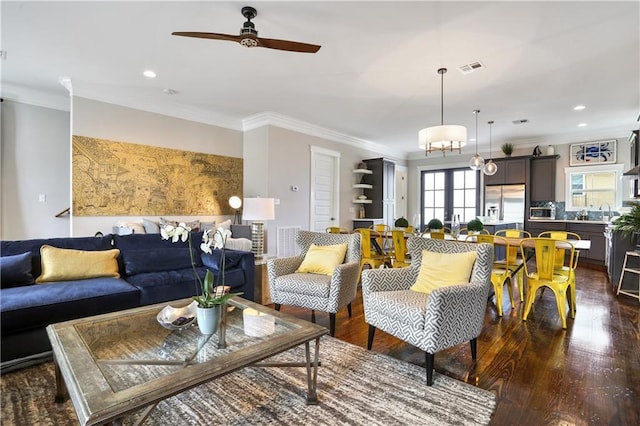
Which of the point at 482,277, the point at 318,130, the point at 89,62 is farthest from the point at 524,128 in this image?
the point at 89,62

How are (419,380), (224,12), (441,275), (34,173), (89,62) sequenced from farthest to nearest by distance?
(34,173) < (89,62) < (224,12) < (441,275) < (419,380)

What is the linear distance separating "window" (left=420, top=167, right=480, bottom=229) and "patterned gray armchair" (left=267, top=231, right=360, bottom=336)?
5291 mm

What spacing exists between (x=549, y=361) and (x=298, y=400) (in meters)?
1.88

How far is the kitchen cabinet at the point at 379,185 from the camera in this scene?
7.33 m

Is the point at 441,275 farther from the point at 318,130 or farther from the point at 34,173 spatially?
the point at 34,173

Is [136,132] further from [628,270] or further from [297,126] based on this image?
[628,270]

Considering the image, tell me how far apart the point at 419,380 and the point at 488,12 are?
286cm

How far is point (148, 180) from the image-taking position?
4875 mm

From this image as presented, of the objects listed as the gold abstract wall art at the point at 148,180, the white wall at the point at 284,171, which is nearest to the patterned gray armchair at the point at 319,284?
the white wall at the point at 284,171

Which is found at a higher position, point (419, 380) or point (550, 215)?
point (550, 215)

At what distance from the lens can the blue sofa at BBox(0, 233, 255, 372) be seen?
2104mm

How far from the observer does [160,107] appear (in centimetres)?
498

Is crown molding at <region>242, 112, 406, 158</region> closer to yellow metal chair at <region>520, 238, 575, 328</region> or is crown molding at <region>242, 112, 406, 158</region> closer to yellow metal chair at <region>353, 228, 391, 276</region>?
yellow metal chair at <region>353, 228, 391, 276</region>

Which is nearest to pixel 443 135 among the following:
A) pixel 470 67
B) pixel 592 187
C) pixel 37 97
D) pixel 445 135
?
pixel 445 135
